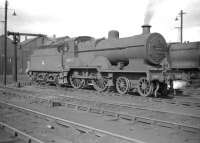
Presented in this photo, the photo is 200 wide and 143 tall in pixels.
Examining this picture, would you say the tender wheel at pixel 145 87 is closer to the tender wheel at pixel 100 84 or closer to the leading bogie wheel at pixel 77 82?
the tender wheel at pixel 100 84

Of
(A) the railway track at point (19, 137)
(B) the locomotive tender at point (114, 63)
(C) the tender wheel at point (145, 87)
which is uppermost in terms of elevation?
(B) the locomotive tender at point (114, 63)

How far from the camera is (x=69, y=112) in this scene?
9602 mm

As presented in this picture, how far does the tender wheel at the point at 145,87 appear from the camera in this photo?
1324cm

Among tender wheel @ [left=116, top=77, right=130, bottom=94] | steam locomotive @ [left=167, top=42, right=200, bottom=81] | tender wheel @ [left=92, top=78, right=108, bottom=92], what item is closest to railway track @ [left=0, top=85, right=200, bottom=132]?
tender wheel @ [left=116, top=77, right=130, bottom=94]

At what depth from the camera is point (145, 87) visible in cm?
1339

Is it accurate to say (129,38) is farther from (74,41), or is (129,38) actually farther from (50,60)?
(50,60)

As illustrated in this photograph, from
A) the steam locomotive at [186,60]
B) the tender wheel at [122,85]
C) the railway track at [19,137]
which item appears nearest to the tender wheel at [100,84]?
the tender wheel at [122,85]

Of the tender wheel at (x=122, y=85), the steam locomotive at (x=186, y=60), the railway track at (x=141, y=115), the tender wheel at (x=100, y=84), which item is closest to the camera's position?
the railway track at (x=141, y=115)

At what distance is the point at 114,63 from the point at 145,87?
2982 millimetres

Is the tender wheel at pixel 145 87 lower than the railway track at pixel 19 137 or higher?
higher

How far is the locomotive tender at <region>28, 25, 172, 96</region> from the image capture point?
44.3 feet

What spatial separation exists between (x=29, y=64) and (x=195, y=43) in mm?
13752

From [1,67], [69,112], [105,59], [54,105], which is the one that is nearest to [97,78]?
[105,59]

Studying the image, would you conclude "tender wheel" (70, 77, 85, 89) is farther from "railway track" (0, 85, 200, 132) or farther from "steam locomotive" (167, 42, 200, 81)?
"steam locomotive" (167, 42, 200, 81)
